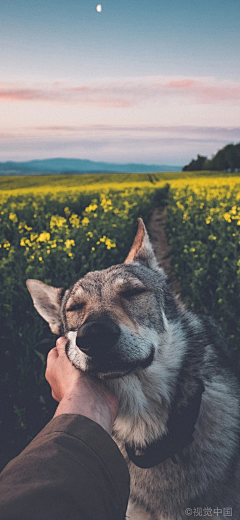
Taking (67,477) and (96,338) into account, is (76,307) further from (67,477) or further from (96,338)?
(67,477)

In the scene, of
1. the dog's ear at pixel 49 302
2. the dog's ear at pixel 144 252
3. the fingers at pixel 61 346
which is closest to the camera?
the fingers at pixel 61 346

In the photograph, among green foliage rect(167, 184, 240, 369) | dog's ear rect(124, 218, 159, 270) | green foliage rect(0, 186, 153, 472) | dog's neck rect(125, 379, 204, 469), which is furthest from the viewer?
green foliage rect(167, 184, 240, 369)

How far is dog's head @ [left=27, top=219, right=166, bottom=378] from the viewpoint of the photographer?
191 centimetres

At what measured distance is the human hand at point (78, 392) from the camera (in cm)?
170

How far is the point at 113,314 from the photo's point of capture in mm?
2115

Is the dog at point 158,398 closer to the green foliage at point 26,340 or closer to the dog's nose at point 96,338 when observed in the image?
the dog's nose at point 96,338

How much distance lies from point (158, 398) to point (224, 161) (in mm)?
106407

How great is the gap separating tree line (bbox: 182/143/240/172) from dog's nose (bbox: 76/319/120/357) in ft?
332

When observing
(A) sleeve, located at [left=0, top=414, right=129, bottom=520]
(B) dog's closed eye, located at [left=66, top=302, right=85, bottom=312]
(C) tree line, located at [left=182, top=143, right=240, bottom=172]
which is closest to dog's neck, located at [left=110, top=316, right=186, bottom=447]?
(B) dog's closed eye, located at [left=66, top=302, right=85, bottom=312]

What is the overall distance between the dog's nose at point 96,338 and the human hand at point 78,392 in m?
0.21

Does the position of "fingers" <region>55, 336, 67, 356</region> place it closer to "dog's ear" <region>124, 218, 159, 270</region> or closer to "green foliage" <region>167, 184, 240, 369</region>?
"dog's ear" <region>124, 218, 159, 270</region>

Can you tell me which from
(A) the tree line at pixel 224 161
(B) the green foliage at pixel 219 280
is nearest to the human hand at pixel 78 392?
(B) the green foliage at pixel 219 280

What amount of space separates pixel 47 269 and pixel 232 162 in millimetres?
98883

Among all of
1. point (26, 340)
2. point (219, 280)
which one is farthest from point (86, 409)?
point (219, 280)
